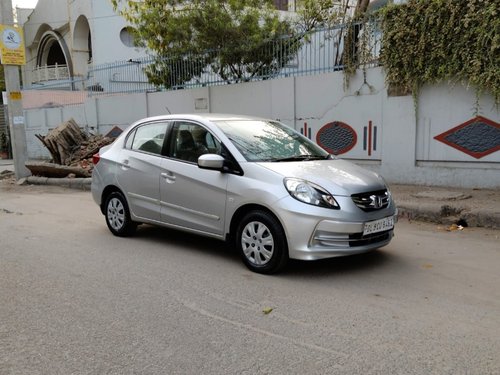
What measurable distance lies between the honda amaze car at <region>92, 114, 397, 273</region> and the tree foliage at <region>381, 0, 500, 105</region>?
4.07 meters

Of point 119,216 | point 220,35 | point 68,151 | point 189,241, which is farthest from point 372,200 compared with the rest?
point 68,151

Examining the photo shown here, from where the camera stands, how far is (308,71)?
37.2 ft

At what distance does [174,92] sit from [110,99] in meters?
3.73

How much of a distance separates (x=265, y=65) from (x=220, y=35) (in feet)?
4.78

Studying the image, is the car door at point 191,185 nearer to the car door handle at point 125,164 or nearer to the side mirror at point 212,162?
the side mirror at point 212,162

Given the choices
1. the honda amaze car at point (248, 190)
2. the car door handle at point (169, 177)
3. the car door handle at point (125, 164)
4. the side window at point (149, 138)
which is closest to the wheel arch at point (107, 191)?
the honda amaze car at point (248, 190)

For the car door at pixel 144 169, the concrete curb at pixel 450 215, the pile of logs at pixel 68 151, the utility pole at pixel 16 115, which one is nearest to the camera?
the car door at pixel 144 169

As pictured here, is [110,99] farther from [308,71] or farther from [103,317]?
[103,317]

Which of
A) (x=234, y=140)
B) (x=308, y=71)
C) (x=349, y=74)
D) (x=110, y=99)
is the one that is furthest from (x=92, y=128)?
(x=234, y=140)

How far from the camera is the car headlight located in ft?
15.6

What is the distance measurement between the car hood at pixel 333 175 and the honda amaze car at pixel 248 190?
0.04 ft

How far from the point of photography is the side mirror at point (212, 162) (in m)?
5.23

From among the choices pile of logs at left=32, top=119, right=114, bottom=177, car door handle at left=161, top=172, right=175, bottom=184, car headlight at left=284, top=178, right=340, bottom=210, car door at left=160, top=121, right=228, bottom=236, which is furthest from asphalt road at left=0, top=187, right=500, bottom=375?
pile of logs at left=32, top=119, right=114, bottom=177

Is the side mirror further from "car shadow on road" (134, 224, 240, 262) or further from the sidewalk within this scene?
the sidewalk
